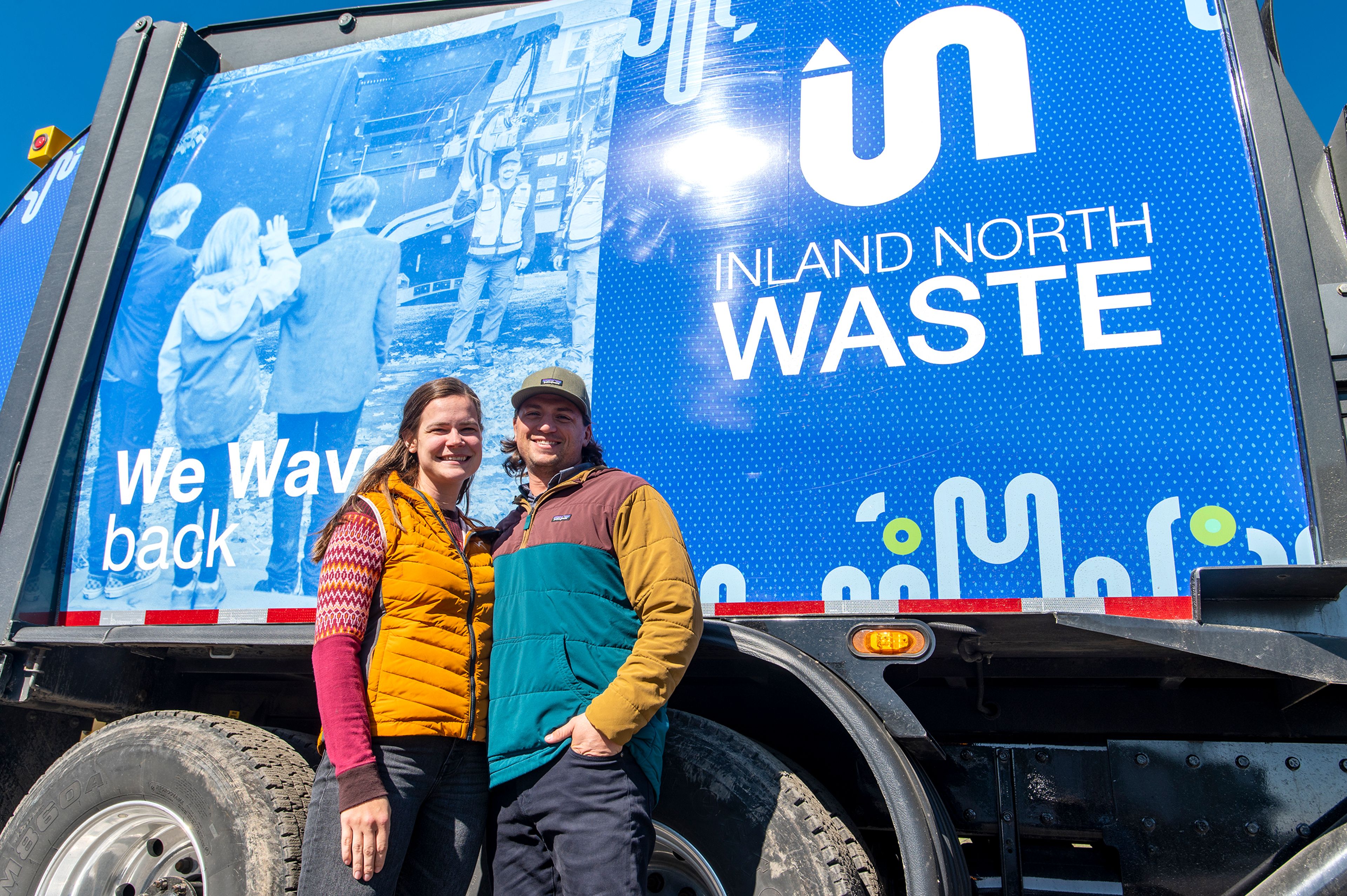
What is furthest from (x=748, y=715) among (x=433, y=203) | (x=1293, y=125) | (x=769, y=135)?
(x=1293, y=125)

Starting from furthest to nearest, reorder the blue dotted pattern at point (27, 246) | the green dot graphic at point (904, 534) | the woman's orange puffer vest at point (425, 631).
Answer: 1. the blue dotted pattern at point (27, 246)
2. the green dot graphic at point (904, 534)
3. the woman's orange puffer vest at point (425, 631)

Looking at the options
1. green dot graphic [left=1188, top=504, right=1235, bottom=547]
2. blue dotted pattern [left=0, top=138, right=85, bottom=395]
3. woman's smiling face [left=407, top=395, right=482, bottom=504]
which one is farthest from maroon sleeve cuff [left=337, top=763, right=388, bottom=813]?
blue dotted pattern [left=0, top=138, right=85, bottom=395]

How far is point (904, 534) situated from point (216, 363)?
260cm

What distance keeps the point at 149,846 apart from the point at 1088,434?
3173mm

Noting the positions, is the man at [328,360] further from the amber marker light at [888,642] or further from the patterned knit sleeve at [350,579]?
the amber marker light at [888,642]

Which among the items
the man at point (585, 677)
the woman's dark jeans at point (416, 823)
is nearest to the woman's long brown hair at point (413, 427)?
the man at point (585, 677)

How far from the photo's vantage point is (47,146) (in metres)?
4.45

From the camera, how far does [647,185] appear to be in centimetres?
303

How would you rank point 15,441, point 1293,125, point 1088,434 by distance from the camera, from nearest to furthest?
point 1088,434
point 1293,125
point 15,441

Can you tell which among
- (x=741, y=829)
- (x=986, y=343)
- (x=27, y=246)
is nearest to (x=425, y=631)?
(x=741, y=829)

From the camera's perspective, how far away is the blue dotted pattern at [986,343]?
90.9 inches

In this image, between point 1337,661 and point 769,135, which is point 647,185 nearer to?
point 769,135

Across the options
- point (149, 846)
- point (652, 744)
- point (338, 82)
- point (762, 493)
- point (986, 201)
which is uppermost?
point (338, 82)

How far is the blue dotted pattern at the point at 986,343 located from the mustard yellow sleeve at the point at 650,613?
50cm
